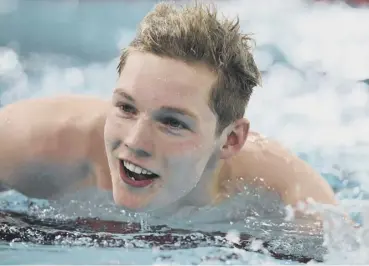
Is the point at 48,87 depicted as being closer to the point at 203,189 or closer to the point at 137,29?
the point at 137,29

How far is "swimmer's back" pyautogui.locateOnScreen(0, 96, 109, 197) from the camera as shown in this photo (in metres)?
1.63

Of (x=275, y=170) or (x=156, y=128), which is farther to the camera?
(x=275, y=170)

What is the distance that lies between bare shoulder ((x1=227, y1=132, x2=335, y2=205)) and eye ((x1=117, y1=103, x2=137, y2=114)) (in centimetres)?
28

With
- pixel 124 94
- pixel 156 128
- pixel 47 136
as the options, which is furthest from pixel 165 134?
pixel 47 136

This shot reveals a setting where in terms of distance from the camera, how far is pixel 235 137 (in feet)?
5.33

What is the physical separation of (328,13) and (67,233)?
813 mm

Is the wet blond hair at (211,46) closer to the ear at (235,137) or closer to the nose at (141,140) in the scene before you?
the ear at (235,137)

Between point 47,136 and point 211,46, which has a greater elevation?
point 211,46

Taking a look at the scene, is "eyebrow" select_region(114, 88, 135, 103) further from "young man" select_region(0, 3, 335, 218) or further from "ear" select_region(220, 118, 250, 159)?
"ear" select_region(220, 118, 250, 159)

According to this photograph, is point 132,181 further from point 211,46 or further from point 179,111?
point 211,46

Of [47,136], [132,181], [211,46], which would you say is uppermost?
[211,46]

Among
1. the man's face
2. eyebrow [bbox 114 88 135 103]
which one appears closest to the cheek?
the man's face

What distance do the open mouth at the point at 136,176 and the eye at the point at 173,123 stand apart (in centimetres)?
11

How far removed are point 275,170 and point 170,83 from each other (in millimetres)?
359
